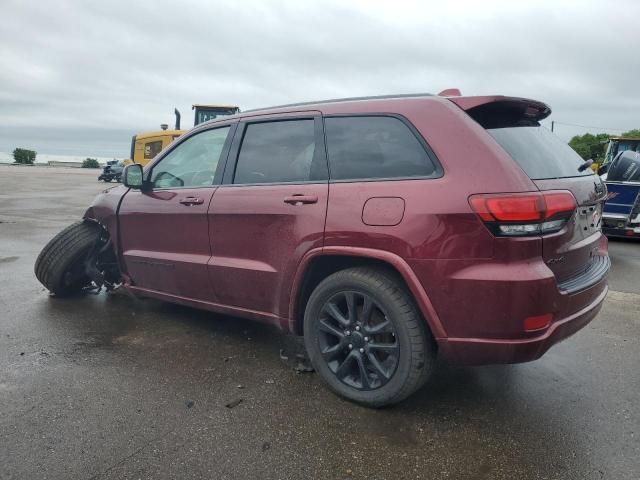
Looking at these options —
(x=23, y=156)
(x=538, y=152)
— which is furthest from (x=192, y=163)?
(x=23, y=156)

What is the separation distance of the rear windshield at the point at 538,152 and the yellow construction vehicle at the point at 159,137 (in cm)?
1122

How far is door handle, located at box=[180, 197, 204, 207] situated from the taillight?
2.01 meters

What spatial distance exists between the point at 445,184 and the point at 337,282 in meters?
0.83

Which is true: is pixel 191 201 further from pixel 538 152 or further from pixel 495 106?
pixel 538 152

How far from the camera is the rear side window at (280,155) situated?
328 centimetres

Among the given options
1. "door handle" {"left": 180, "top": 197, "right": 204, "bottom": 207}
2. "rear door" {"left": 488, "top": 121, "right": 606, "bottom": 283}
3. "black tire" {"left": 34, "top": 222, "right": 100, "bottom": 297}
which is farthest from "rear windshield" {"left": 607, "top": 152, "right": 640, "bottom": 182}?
"black tire" {"left": 34, "top": 222, "right": 100, "bottom": 297}

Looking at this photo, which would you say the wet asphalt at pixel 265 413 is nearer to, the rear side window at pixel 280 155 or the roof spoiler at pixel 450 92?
the rear side window at pixel 280 155

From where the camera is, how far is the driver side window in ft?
12.8

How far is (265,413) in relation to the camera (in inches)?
114

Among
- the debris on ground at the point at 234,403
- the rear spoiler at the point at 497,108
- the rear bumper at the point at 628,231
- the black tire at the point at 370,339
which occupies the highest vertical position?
the rear spoiler at the point at 497,108

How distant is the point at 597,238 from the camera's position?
321 cm

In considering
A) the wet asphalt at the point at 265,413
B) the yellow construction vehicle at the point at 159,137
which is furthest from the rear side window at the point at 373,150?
the yellow construction vehicle at the point at 159,137

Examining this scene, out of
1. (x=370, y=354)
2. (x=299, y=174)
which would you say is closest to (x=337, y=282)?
(x=370, y=354)

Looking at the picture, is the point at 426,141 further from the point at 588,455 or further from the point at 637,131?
the point at 637,131
